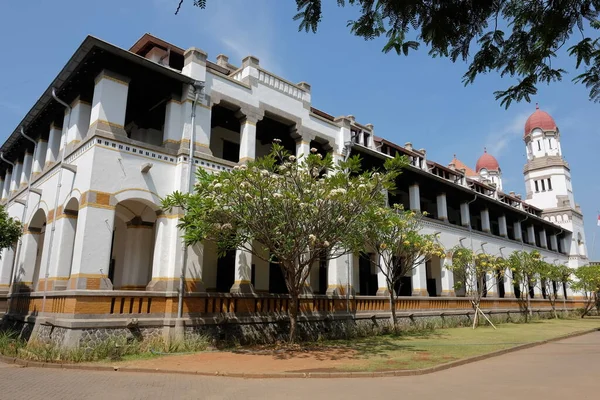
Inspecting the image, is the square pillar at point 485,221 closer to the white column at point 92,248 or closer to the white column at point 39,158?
the white column at point 92,248

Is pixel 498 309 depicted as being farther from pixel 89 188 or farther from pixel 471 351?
pixel 89 188

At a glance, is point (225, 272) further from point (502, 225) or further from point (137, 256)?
point (502, 225)

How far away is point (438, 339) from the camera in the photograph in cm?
1762

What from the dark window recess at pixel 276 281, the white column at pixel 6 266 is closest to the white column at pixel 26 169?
the white column at pixel 6 266

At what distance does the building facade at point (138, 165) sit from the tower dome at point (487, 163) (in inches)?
1261

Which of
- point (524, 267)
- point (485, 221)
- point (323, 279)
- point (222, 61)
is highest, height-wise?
point (222, 61)

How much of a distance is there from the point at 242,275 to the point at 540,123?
43.0 m

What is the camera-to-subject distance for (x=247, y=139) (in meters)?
17.4

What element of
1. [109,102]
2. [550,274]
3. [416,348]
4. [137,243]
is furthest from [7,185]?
[550,274]

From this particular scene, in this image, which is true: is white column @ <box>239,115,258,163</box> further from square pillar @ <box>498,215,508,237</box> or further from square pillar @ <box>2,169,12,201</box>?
square pillar @ <box>498,215,508,237</box>

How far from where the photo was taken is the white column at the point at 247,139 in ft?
56.4

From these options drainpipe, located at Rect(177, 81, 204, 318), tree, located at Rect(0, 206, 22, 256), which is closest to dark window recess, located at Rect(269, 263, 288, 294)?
drainpipe, located at Rect(177, 81, 204, 318)

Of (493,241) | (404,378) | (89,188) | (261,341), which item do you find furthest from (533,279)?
(89,188)

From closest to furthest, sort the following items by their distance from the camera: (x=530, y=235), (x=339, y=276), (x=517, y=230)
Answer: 1. (x=339, y=276)
2. (x=517, y=230)
3. (x=530, y=235)
